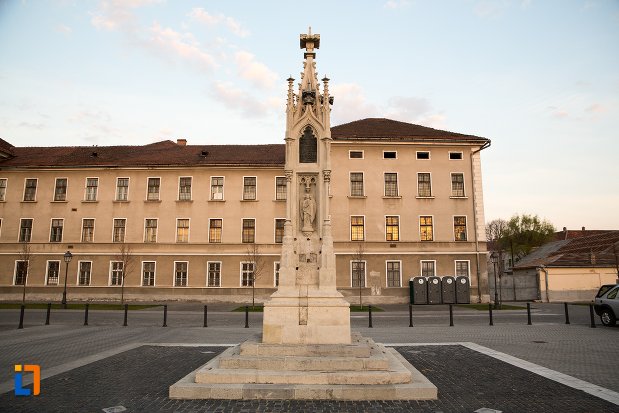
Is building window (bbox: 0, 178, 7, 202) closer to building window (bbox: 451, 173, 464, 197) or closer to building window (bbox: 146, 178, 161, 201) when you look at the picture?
building window (bbox: 146, 178, 161, 201)

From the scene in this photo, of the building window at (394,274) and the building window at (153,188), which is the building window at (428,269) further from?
the building window at (153,188)

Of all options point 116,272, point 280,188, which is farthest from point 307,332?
point 116,272

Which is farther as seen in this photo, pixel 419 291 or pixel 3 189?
pixel 3 189

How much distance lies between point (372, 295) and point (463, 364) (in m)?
23.8

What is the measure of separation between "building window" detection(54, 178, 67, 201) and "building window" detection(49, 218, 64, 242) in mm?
1924

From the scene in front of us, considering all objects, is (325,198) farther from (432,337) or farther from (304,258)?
(432,337)

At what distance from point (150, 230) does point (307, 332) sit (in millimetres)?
29830

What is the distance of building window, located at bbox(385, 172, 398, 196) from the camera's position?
3494 cm

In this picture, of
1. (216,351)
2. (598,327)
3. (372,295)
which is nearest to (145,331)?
(216,351)

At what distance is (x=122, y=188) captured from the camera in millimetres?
36250

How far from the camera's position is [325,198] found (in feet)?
32.3

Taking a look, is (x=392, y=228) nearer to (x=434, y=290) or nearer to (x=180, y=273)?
(x=434, y=290)

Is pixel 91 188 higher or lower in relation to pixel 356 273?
higher

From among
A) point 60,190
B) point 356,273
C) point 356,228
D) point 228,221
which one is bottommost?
point 356,273
